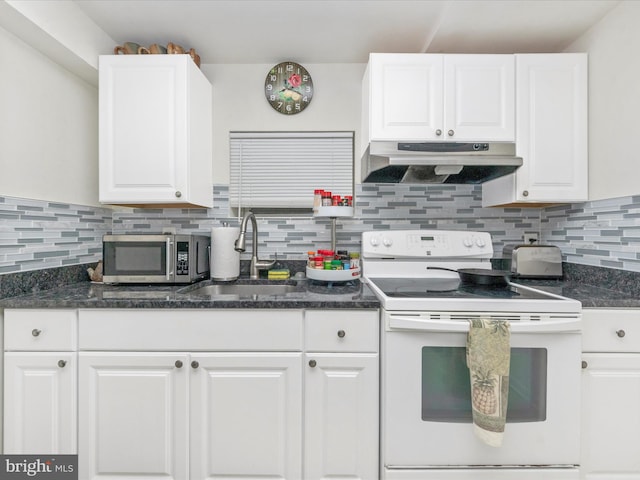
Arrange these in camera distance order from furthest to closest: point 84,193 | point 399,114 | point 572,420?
point 84,193 < point 399,114 < point 572,420

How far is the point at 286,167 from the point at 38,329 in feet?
4.96

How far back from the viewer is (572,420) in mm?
1355

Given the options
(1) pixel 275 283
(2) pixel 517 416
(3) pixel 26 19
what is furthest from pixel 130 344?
(2) pixel 517 416

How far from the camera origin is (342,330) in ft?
4.68

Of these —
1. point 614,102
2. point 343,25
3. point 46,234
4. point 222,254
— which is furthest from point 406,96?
point 46,234

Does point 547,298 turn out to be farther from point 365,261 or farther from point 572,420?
point 365,261

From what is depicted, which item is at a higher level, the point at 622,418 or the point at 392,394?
the point at 392,394

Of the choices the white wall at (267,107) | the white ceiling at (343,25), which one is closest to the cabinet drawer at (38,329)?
the white wall at (267,107)

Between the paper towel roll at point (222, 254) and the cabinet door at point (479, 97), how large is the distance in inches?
52.2

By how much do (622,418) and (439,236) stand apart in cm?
112

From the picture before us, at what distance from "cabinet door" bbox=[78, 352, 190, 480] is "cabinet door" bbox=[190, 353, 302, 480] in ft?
0.23

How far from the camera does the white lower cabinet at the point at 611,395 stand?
140cm

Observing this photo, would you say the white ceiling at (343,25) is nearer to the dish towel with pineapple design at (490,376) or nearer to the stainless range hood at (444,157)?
the stainless range hood at (444,157)

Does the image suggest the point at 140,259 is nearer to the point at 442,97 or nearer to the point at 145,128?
the point at 145,128
